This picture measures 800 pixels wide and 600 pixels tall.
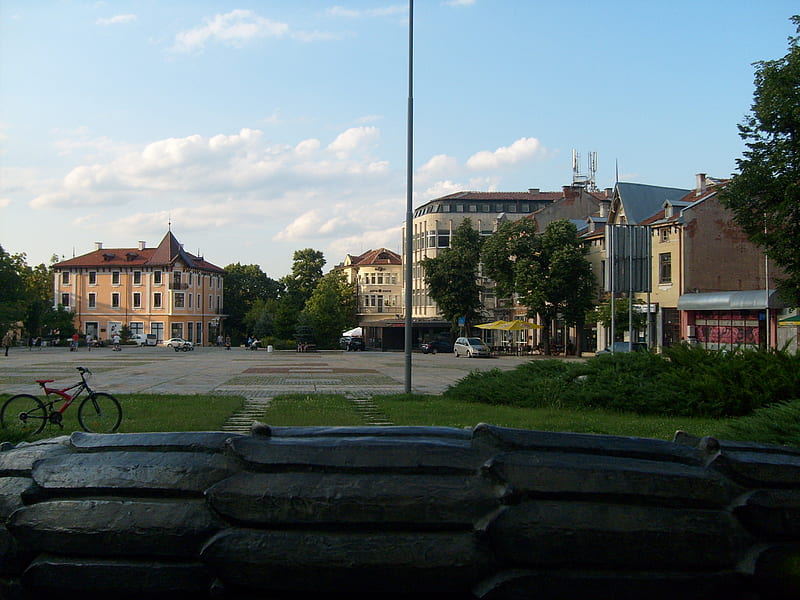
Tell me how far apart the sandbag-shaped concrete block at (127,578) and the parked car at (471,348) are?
56062 millimetres

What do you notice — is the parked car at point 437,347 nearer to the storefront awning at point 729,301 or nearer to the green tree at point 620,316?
the green tree at point 620,316

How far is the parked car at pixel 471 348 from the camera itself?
190 feet

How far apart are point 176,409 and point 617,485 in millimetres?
A: 14272

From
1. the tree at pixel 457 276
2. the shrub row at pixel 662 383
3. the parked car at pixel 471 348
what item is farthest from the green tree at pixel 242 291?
the shrub row at pixel 662 383

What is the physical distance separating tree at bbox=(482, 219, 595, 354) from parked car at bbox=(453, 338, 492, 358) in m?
4.78

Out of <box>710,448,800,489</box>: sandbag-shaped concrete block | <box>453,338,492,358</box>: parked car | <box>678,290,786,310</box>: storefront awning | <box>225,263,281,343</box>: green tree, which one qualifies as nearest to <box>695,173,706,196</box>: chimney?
<box>678,290,786,310</box>: storefront awning

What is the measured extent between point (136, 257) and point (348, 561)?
9766 cm

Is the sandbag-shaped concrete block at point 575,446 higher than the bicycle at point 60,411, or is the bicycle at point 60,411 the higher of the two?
the sandbag-shaped concrete block at point 575,446

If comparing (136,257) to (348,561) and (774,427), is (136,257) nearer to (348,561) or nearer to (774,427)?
(774,427)

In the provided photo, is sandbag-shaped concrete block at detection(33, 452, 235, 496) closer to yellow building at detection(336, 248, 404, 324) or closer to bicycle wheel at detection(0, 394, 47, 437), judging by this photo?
Answer: bicycle wheel at detection(0, 394, 47, 437)

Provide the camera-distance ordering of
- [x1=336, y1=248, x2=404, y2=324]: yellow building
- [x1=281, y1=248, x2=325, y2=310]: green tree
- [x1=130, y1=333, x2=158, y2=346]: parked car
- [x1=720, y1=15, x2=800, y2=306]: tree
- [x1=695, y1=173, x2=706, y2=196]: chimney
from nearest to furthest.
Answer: [x1=720, y1=15, x2=800, y2=306]: tree → [x1=695, y1=173, x2=706, y2=196]: chimney → [x1=130, y1=333, x2=158, y2=346]: parked car → [x1=336, y1=248, x2=404, y2=324]: yellow building → [x1=281, y1=248, x2=325, y2=310]: green tree

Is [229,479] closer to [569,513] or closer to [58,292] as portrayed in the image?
[569,513]

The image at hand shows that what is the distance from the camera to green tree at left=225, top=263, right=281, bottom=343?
360 ft

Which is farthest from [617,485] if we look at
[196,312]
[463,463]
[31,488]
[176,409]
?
[196,312]
